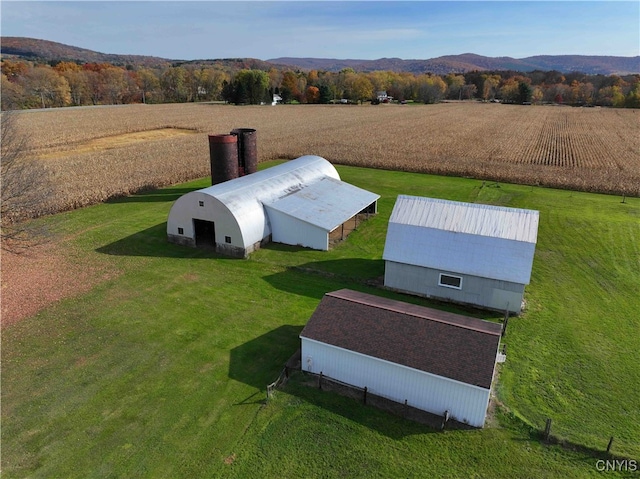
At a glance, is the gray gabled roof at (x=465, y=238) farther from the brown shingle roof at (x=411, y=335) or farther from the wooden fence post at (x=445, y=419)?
the wooden fence post at (x=445, y=419)

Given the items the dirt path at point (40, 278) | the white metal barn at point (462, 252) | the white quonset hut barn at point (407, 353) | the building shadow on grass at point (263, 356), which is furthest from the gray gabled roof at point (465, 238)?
the dirt path at point (40, 278)

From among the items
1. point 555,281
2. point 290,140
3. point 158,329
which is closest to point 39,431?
point 158,329

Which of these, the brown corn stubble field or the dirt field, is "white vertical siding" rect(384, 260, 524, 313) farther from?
the brown corn stubble field

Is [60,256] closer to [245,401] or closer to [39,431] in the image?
[39,431]

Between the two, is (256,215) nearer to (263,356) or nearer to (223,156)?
(223,156)

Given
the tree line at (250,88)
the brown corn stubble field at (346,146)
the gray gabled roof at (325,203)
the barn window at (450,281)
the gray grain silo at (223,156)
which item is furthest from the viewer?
the tree line at (250,88)

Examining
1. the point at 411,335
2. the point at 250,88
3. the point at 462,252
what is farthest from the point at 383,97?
the point at 411,335
